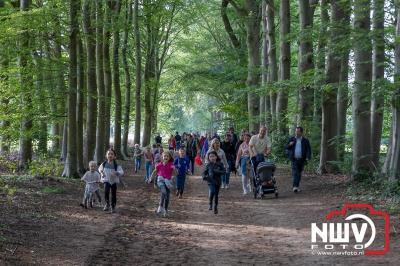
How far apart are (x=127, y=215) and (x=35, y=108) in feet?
22.4

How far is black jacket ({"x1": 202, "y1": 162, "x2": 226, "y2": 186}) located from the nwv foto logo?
2.91 m

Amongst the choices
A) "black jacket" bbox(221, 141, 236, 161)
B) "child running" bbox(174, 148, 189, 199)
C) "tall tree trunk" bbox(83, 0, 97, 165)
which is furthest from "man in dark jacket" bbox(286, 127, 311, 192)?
"tall tree trunk" bbox(83, 0, 97, 165)

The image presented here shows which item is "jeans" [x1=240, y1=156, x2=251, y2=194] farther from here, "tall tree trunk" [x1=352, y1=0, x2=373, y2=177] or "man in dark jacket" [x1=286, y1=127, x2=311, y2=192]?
"tall tree trunk" [x1=352, y1=0, x2=373, y2=177]

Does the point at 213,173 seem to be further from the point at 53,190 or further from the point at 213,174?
the point at 53,190

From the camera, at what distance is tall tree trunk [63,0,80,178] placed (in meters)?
17.4

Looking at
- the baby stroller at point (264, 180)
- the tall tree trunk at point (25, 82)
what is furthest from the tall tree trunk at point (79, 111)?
the baby stroller at point (264, 180)

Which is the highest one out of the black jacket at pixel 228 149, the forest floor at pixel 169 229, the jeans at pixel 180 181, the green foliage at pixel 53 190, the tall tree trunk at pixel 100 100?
the tall tree trunk at pixel 100 100

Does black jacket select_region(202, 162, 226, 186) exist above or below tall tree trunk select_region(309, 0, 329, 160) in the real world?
below

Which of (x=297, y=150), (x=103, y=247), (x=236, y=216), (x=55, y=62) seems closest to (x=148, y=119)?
(x=55, y=62)

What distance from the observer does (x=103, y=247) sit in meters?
8.98

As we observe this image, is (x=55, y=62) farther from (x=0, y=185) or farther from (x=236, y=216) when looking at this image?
(x=236, y=216)

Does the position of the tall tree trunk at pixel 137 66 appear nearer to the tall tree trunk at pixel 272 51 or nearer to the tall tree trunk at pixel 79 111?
the tall tree trunk at pixel 272 51

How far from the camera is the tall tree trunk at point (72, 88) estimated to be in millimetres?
17438

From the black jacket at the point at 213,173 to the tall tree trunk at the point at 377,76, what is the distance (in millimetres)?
4057
